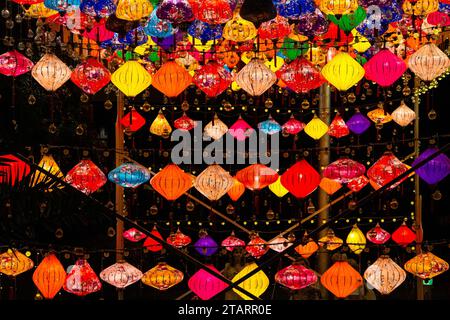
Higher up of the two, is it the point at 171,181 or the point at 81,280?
the point at 171,181

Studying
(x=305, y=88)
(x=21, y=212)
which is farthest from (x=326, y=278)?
(x=21, y=212)

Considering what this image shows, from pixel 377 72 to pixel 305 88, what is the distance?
0.40 m

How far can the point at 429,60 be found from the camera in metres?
4.26

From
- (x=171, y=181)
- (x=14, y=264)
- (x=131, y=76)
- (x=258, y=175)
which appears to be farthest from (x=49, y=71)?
(x=258, y=175)

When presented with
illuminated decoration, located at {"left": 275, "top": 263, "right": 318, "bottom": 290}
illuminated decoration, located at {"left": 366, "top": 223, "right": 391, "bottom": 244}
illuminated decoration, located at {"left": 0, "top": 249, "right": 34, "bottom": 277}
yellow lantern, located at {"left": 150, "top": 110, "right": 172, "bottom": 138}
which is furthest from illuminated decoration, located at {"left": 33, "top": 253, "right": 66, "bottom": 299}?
illuminated decoration, located at {"left": 366, "top": 223, "right": 391, "bottom": 244}

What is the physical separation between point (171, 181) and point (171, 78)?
754 mm

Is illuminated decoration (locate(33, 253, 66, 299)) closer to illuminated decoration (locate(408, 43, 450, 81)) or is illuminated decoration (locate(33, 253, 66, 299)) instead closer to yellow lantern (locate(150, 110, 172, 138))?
yellow lantern (locate(150, 110, 172, 138))

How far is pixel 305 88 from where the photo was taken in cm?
448

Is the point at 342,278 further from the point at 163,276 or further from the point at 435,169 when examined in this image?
the point at 163,276

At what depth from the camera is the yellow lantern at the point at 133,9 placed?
12.6 ft

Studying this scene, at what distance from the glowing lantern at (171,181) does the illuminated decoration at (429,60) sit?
152 centimetres

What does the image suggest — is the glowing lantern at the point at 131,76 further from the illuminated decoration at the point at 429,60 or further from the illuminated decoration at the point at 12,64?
the illuminated decoration at the point at 429,60

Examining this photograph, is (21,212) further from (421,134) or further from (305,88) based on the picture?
(421,134)
